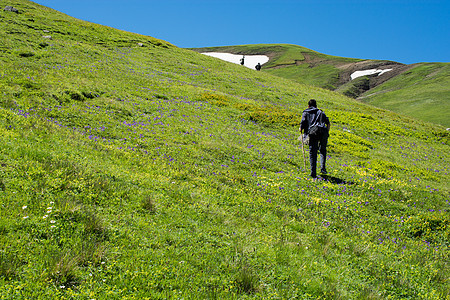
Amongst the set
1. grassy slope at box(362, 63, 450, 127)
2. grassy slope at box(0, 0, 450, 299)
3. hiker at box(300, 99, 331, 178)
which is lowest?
grassy slope at box(0, 0, 450, 299)

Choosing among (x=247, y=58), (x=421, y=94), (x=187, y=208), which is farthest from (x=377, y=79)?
(x=187, y=208)

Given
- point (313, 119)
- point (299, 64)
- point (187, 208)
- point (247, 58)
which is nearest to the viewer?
point (187, 208)

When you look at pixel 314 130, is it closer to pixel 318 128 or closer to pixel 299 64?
pixel 318 128

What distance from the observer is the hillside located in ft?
199

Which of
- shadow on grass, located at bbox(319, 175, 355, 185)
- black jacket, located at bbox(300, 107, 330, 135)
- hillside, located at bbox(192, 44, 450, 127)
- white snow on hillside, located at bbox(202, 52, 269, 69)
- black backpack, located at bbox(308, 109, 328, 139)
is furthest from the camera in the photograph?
white snow on hillside, located at bbox(202, 52, 269, 69)

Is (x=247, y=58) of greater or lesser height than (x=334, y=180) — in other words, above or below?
above

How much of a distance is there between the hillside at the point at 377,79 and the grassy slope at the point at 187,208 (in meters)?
49.0

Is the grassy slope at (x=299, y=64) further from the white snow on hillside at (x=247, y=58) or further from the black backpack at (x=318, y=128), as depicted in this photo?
the black backpack at (x=318, y=128)

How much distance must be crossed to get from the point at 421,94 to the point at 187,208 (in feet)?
270

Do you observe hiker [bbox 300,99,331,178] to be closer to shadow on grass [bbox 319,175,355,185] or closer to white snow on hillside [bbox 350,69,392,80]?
shadow on grass [bbox 319,175,355,185]

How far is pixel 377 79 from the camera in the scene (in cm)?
10388

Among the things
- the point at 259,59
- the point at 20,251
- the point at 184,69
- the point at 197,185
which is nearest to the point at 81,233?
the point at 20,251

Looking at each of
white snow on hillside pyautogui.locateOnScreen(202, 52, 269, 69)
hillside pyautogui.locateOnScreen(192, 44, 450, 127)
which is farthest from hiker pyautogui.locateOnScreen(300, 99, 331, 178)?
white snow on hillside pyautogui.locateOnScreen(202, 52, 269, 69)

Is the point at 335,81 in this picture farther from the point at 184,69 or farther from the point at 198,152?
the point at 198,152
